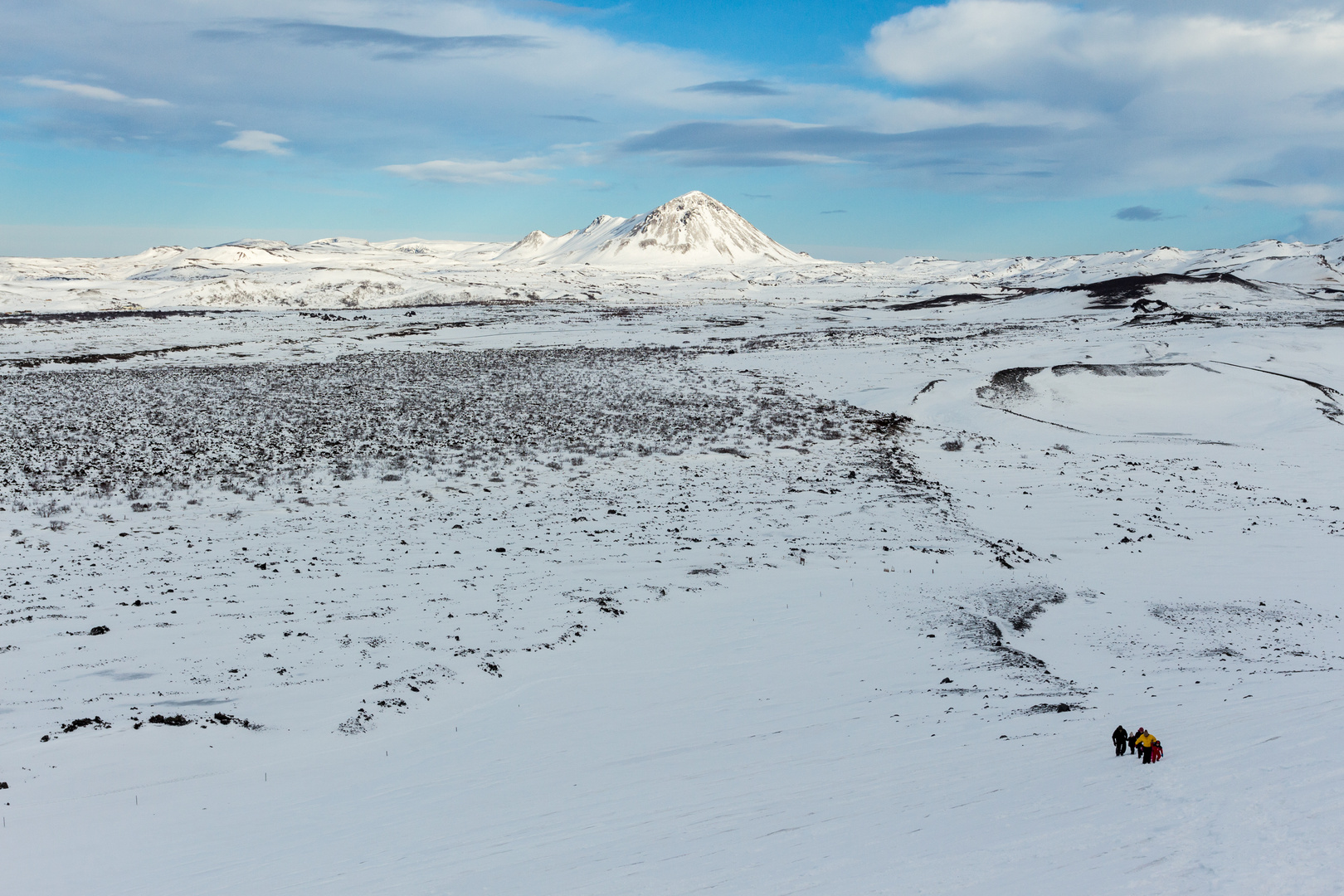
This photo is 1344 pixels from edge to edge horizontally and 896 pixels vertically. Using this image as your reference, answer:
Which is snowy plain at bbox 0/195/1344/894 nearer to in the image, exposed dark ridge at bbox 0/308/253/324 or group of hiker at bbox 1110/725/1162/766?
group of hiker at bbox 1110/725/1162/766

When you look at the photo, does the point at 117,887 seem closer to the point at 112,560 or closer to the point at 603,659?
the point at 603,659

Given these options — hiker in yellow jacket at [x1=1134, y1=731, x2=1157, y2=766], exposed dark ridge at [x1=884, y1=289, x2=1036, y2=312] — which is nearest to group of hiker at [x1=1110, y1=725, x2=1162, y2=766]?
hiker in yellow jacket at [x1=1134, y1=731, x2=1157, y2=766]

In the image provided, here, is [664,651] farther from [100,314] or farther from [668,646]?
[100,314]

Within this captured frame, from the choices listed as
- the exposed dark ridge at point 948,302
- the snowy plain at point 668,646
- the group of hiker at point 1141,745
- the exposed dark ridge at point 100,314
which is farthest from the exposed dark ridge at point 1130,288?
the exposed dark ridge at point 100,314

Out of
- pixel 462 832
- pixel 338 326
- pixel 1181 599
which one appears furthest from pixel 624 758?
pixel 338 326

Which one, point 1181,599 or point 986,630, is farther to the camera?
point 1181,599

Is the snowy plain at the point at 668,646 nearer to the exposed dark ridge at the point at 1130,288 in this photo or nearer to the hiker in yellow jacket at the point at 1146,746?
the hiker in yellow jacket at the point at 1146,746

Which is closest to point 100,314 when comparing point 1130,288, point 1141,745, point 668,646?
point 668,646
